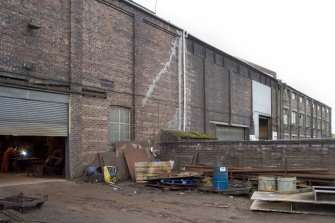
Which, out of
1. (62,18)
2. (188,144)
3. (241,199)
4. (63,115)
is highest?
(62,18)

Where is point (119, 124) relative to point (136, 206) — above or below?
above

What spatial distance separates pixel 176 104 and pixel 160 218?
13371mm

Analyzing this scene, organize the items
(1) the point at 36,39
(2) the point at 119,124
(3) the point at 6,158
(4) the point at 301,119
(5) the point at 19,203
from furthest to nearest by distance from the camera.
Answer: (4) the point at 301,119 < (3) the point at 6,158 < (2) the point at 119,124 < (1) the point at 36,39 < (5) the point at 19,203

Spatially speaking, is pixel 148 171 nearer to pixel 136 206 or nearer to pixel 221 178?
pixel 221 178

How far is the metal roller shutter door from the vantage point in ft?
44.2

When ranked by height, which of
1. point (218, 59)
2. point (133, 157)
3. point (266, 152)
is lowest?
point (133, 157)

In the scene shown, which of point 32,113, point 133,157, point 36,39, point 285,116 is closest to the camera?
point 32,113

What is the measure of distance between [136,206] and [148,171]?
5194 millimetres

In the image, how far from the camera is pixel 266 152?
16891 millimetres

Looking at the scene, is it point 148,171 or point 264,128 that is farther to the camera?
point 264,128

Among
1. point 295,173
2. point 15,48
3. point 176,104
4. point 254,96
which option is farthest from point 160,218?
point 254,96

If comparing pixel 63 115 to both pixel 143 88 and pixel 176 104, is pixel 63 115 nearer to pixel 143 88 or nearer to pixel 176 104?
pixel 143 88

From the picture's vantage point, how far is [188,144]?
1941 centimetres

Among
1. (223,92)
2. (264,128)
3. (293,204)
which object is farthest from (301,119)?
(293,204)
